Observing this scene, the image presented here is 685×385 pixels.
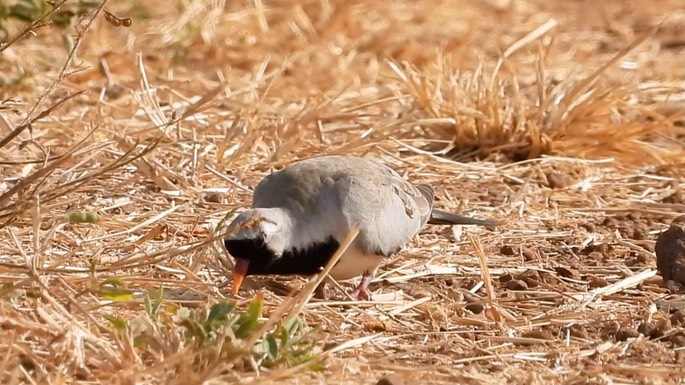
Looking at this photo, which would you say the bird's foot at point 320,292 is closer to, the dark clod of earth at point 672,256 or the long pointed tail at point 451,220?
the long pointed tail at point 451,220

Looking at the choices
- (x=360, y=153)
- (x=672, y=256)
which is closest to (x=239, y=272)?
(x=672, y=256)

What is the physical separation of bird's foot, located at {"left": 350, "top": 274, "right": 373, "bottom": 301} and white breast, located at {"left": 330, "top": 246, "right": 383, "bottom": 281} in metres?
0.03

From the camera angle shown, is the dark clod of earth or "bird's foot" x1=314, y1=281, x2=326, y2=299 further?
the dark clod of earth

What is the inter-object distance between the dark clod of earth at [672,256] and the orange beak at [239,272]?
1547 millimetres

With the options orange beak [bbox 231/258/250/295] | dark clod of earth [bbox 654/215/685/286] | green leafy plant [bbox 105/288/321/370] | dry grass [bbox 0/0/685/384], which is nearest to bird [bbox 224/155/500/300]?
orange beak [bbox 231/258/250/295]

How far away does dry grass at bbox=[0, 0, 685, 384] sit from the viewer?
12.7ft

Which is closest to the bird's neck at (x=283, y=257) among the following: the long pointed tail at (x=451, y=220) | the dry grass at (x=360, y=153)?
the dry grass at (x=360, y=153)

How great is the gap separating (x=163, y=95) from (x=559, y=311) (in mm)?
3464

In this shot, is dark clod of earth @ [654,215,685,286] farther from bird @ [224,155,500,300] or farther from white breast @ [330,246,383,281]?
white breast @ [330,246,383,281]

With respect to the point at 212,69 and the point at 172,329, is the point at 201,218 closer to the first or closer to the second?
the point at 172,329

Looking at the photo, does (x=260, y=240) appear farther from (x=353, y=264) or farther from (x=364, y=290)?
(x=364, y=290)

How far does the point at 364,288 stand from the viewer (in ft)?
15.7

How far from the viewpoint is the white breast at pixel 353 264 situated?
464cm

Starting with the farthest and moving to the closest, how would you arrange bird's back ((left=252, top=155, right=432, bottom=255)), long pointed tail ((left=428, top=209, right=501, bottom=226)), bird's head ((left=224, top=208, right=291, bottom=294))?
long pointed tail ((left=428, top=209, right=501, bottom=226)), bird's back ((left=252, top=155, right=432, bottom=255)), bird's head ((left=224, top=208, right=291, bottom=294))
